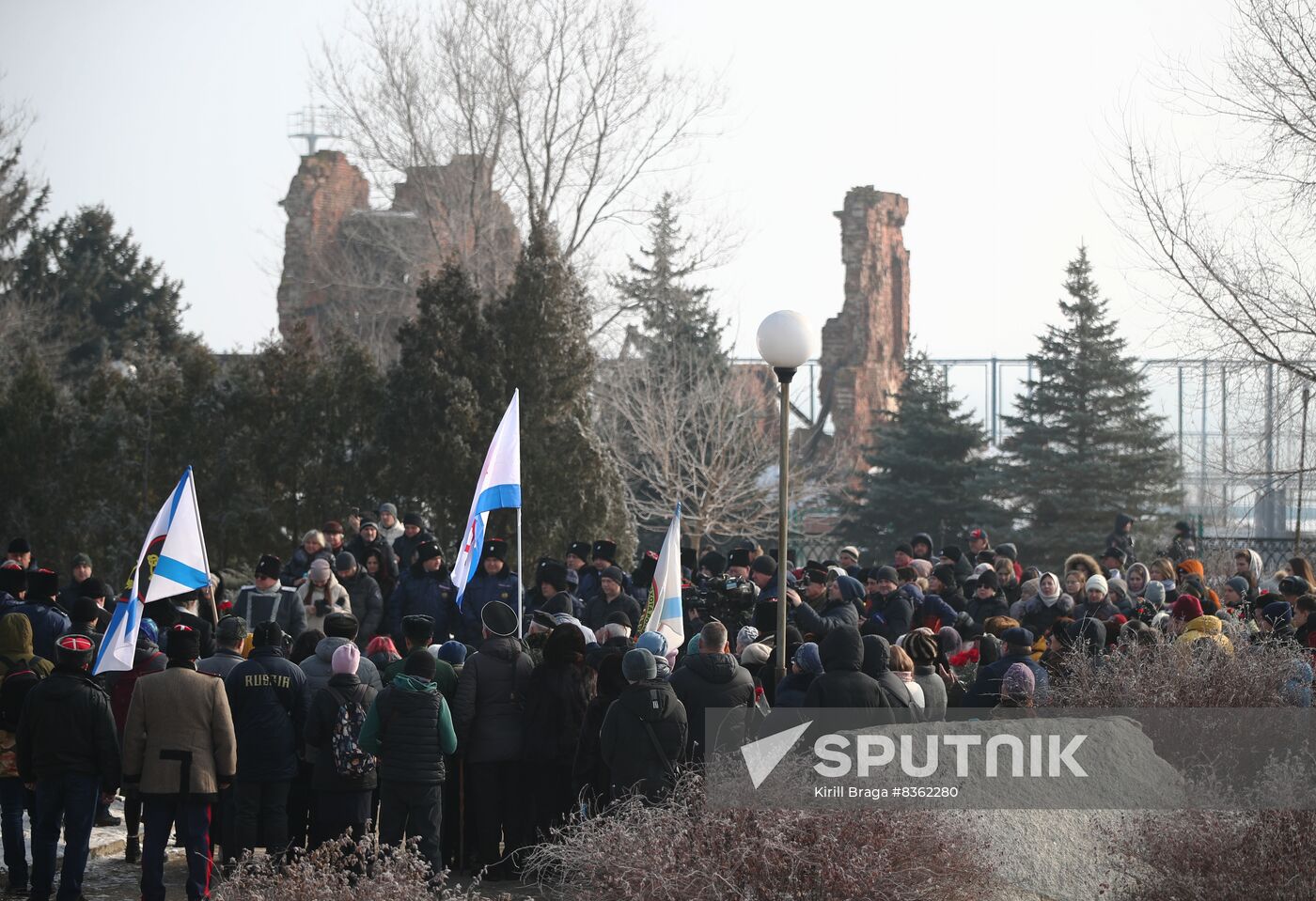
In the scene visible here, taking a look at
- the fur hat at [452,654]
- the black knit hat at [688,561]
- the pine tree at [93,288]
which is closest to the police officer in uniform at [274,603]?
the fur hat at [452,654]

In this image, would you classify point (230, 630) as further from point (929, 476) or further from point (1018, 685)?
point (929, 476)

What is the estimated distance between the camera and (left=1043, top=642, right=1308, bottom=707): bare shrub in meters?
9.95

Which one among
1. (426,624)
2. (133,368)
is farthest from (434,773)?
(133,368)

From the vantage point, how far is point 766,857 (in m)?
6.80

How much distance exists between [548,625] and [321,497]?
422 inches

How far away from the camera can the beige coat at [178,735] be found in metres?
8.42

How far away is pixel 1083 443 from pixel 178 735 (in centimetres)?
2726

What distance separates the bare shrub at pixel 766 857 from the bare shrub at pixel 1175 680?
10.2 feet

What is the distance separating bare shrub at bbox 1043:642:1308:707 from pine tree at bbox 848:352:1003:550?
72.8 feet

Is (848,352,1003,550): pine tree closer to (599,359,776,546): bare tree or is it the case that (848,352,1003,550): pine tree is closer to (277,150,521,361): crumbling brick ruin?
(599,359,776,546): bare tree

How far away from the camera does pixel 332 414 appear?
2083 centimetres

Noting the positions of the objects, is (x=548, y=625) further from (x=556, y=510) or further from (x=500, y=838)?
(x=556, y=510)

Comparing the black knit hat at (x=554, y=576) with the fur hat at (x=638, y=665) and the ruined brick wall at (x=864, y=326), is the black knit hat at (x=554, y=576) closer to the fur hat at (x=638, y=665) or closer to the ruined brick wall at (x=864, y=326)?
the fur hat at (x=638, y=665)

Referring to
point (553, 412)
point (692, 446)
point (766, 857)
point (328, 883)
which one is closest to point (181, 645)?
point (328, 883)
